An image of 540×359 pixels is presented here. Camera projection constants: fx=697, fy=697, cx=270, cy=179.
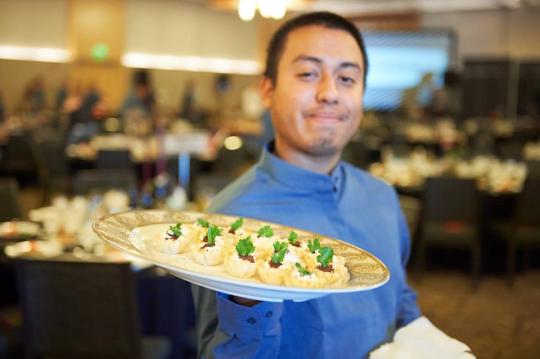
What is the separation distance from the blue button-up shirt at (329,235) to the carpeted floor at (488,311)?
257 cm

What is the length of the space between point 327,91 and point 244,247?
43cm

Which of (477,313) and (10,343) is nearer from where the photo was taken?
(10,343)

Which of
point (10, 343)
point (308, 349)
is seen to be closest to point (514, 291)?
point (10, 343)

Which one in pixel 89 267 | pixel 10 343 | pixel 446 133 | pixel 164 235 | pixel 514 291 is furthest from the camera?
pixel 446 133

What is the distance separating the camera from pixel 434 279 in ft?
18.6

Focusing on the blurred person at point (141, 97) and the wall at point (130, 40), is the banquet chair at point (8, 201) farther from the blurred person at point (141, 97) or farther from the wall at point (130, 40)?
the wall at point (130, 40)

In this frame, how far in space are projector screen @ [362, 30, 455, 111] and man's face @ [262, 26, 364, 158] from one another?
54.2 feet

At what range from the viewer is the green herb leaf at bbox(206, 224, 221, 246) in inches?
40.8

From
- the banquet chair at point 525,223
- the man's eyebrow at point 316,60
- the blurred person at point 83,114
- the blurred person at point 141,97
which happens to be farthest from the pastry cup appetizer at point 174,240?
the blurred person at point 141,97

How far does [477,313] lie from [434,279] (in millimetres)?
879

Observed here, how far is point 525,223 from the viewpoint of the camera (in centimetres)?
528

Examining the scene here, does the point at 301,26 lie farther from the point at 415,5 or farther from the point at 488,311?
the point at 415,5

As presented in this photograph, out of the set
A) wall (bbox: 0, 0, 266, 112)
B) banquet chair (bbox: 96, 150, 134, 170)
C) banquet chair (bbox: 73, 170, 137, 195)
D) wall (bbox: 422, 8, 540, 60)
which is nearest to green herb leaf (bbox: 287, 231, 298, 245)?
banquet chair (bbox: 73, 170, 137, 195)

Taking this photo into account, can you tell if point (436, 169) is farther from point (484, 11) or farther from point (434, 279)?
point (484, 11)
